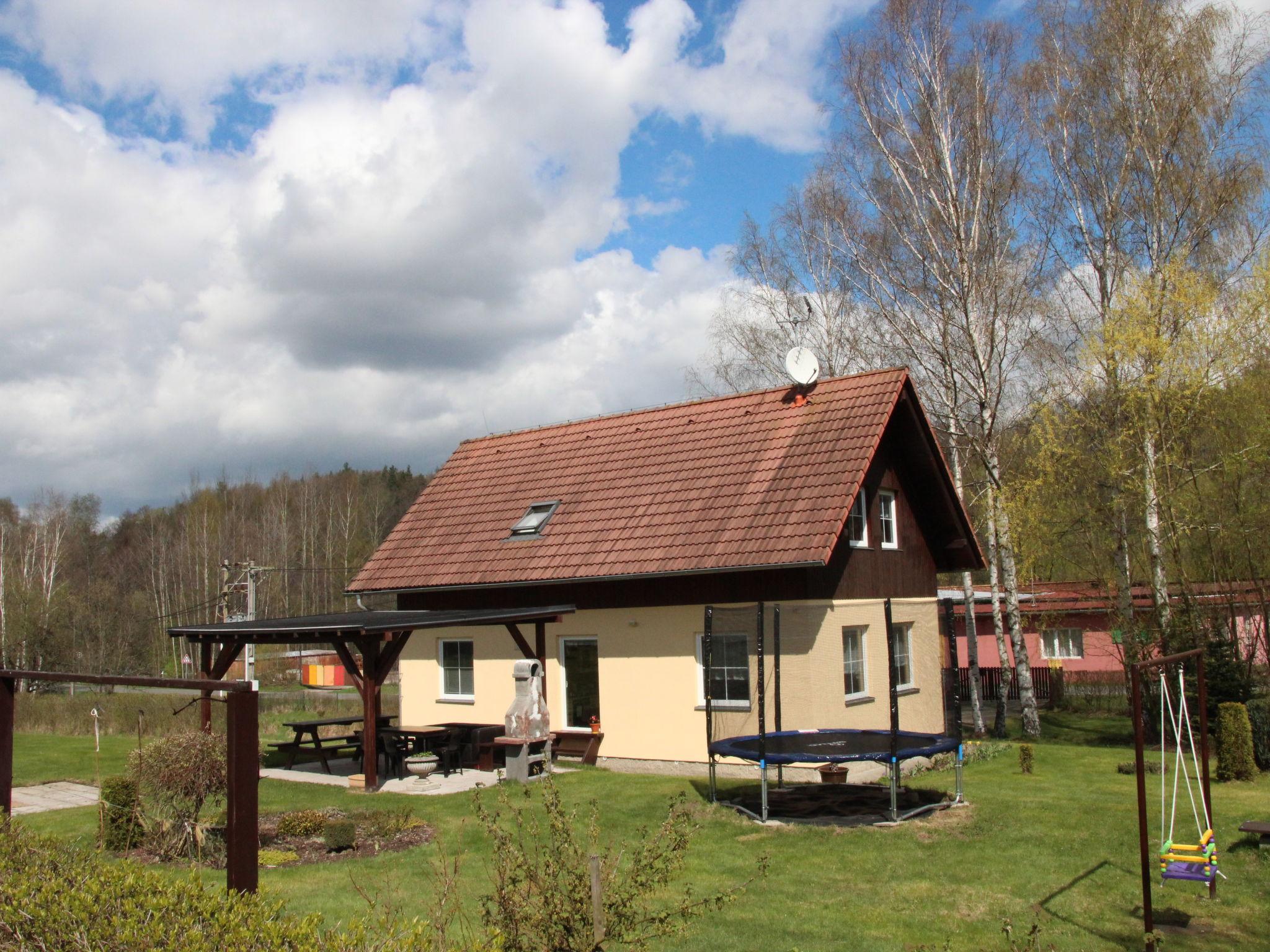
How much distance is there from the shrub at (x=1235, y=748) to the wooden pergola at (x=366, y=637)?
32.5ft

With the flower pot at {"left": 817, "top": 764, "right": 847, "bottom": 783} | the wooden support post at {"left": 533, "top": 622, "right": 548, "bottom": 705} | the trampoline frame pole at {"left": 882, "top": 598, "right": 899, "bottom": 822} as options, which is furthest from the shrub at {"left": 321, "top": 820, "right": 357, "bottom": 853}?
the flower pot at {"left": 817, "top": 764, "right": 847, "bottom": 783}

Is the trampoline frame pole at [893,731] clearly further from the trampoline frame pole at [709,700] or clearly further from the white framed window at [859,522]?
the white framed window at [859,522]

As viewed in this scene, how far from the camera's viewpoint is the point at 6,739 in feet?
22.7

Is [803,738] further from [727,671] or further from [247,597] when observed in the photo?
[247,597]

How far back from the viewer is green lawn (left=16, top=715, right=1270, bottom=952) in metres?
7.69

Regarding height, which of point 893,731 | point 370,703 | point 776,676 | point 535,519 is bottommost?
point 893,731

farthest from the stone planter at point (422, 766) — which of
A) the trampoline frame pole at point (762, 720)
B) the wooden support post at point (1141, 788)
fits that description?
the wooden support post at point (1141, 788)

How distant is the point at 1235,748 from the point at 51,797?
17.2 meters

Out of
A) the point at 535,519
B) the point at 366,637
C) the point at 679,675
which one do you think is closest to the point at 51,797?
A: the point at 366,637

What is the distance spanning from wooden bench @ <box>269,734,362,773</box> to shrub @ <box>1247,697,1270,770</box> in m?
14.5

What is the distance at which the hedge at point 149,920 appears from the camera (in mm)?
4230

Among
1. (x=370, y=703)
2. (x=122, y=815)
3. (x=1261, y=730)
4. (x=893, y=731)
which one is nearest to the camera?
(x=122, y=815)

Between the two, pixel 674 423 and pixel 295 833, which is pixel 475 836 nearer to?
pixel 295 833

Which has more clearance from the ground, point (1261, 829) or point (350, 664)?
point (350, 664)
